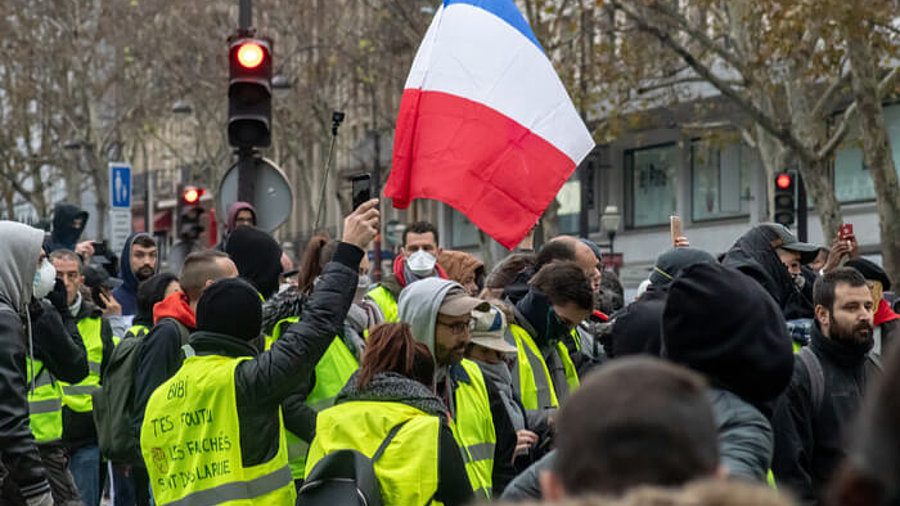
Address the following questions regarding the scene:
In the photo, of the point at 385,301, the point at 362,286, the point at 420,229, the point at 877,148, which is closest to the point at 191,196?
the point at 877,148

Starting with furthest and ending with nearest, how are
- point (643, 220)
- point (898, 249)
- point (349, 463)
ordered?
point (643, 220), point (898, 249), point (349, 463)

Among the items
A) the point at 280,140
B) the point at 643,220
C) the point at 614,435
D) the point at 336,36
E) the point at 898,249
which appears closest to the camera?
the point at 614,435

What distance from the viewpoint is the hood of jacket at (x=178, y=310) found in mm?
7293

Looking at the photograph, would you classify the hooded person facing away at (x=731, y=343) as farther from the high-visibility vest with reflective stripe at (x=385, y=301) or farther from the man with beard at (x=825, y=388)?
the high-visibility vest with reflective stripe at (x=385, y=301)

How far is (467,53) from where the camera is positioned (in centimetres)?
823

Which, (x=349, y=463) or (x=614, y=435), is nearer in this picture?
(x=614, y=435)

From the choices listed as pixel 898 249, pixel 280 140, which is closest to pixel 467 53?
pixel 898 249

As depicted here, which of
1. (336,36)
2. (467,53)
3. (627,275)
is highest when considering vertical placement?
(336,36)

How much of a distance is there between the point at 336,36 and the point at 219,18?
3.47 m

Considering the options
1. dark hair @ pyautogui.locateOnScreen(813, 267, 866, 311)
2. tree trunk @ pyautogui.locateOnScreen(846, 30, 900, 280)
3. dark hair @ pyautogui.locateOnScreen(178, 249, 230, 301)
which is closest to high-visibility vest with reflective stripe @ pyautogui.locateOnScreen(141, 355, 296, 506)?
dark hair @ pyautogui.locateOnScreen(178, 249, 230, 301)

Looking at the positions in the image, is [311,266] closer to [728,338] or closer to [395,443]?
[395,443]

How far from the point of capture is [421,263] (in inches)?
310

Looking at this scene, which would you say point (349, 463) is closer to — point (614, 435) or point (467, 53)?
point (614, 435)

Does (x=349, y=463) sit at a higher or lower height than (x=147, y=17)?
lower
